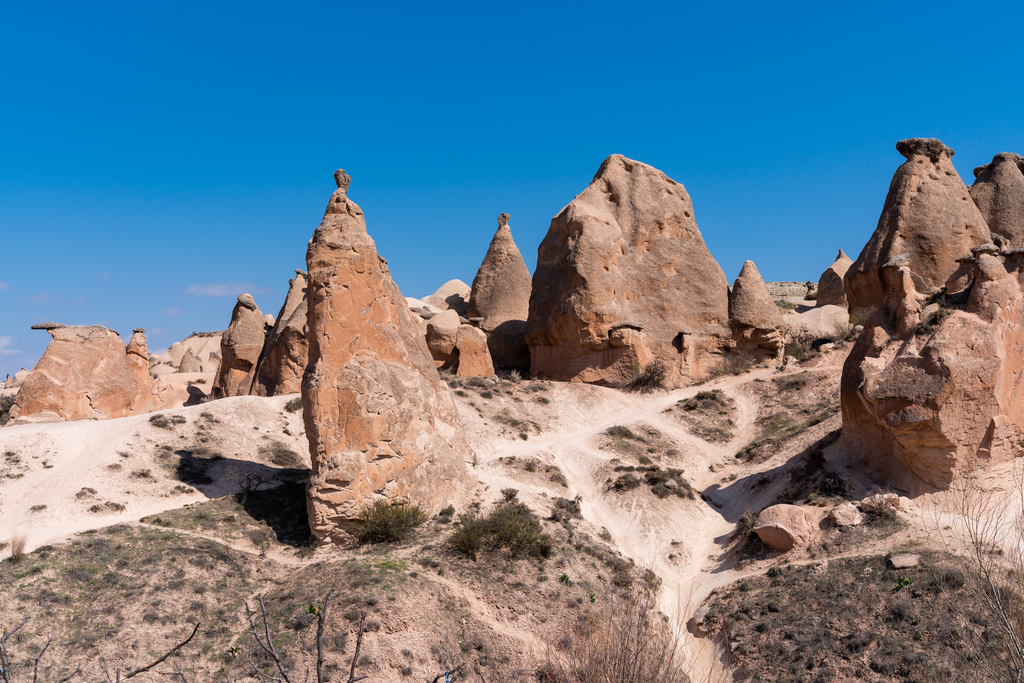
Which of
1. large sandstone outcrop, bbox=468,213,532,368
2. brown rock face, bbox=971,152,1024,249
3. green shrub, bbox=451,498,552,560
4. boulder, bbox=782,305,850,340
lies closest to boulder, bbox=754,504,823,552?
green shrub, bbox=451,498,552,560

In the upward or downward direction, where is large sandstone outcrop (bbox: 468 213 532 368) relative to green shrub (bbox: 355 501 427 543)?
upward

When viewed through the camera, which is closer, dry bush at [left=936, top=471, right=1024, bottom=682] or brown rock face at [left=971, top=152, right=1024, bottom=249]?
dry bush at [left=936, top=471, right=1024, bottom=682]

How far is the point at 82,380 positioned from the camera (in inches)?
864

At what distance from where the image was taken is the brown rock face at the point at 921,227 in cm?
2456

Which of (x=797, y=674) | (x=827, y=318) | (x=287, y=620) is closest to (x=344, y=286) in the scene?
(x=287, y=620)

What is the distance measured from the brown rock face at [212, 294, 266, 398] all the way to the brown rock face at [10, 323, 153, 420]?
140 inches

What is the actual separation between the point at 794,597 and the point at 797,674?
187 cm

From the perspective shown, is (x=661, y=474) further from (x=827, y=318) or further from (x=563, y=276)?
(x=827, y=318)

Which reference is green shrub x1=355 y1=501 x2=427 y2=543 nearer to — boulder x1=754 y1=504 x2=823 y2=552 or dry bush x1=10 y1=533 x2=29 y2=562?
dry bush x1=10 y1=533 x2=29 y2=562

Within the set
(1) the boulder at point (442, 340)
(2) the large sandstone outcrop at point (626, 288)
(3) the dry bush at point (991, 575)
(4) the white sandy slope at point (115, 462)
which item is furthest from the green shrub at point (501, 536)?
(1) the boulder at point (442, 340)

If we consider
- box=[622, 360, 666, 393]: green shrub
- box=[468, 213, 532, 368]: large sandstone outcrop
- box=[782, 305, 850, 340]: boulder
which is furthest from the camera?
box=[468, 213, 532, 368]: large sandstone outcrop

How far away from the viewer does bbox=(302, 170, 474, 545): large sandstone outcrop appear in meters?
13.0

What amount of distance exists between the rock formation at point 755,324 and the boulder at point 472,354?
920 cm

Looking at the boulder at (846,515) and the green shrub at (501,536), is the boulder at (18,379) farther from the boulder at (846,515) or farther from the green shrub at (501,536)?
the boulder at (846,515)
